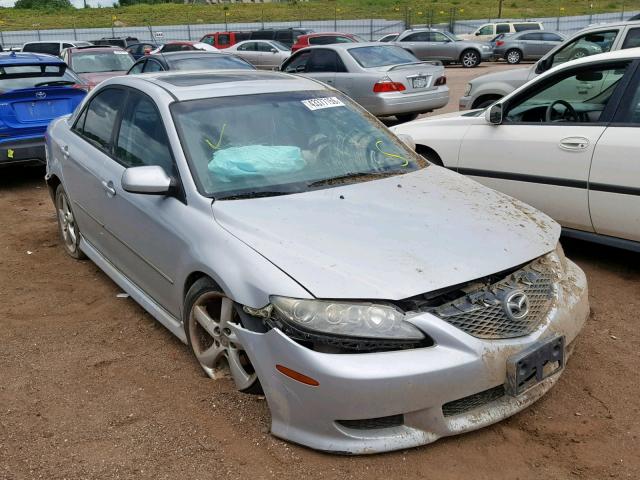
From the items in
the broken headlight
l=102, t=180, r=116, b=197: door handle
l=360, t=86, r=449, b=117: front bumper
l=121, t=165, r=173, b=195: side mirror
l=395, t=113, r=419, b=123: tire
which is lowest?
l=395, t=113, r=419, b=123: tire

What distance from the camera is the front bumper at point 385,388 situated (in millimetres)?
2547

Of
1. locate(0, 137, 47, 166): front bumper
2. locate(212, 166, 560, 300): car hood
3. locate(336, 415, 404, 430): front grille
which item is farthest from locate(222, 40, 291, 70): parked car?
locate(336, 415, 404, 430): front grille

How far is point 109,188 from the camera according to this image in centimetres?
408

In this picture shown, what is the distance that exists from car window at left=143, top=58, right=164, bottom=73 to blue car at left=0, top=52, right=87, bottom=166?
2.57m

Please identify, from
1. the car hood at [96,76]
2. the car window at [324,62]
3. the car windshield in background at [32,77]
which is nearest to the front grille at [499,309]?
the car windshield in background at [32,77]

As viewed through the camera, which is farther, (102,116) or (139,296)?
(102,116)

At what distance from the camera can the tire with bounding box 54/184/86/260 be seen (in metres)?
5.11

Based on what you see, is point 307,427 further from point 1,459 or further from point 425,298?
point 1,459

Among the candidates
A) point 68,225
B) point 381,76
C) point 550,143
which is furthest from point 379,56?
point 68,225

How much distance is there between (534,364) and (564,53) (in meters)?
6.80

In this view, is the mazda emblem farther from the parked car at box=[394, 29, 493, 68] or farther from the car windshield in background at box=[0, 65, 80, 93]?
the parked car at box=[394, 29, 493, 68]

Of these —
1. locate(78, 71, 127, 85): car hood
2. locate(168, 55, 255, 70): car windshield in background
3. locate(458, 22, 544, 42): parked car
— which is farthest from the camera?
locate(458, 22, 544, 42): parked car

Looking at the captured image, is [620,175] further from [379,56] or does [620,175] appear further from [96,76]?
[96,76]

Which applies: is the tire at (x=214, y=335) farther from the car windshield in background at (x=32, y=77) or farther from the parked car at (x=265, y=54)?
the parked car at (x=265, y=54)
